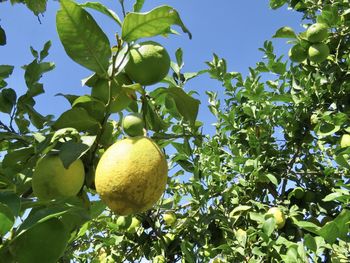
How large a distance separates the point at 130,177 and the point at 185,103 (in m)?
0.26

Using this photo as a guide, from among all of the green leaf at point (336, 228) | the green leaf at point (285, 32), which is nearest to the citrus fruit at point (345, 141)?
the green leaf at point (285, 32)

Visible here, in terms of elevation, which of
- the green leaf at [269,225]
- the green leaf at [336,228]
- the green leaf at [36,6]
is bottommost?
the green leaf at [269,225]

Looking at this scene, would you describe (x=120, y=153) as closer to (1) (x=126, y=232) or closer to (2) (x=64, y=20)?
(2) (x=64, y=20)

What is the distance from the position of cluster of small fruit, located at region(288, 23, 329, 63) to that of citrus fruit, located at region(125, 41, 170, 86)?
1842mm

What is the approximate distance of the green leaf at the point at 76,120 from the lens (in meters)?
1.07

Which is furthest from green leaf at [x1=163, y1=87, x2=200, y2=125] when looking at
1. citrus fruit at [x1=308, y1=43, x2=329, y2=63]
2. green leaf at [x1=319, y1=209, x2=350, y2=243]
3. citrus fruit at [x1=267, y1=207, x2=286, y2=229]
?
citrus fruit at [x1=308, y1=43, x2=329, y2=63]

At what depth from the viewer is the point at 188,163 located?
2332 millimetres

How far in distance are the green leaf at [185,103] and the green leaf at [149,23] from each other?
0.16 meters

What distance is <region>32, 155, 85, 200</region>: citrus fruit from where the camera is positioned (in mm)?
1015

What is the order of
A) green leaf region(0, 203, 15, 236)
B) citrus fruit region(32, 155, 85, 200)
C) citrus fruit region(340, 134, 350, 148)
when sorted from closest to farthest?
1. green leaf region(0, 203, 15, 236)
2. citrus fruit region(32, 155, 85, 200)
3. citrus fruit region(340, 134, 350, 148)

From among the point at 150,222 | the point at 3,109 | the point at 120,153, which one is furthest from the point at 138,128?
the point at 150,222

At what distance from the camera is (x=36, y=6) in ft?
6.37

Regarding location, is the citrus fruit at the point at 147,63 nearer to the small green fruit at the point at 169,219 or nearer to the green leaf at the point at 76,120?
the green leaf at the point at 76,120

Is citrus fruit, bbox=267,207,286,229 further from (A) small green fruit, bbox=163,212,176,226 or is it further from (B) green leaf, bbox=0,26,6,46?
(B) green leaf, bbox=0,26,6,46
